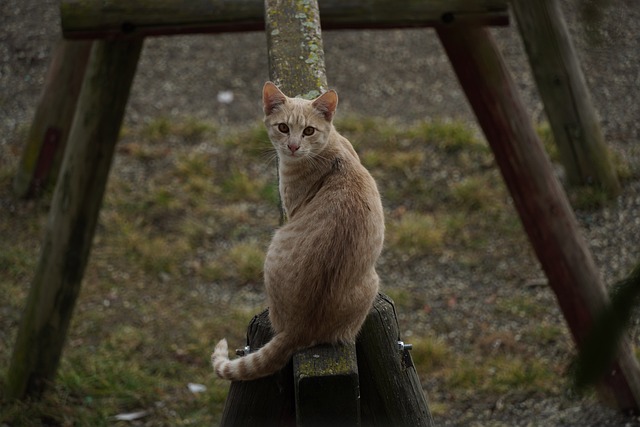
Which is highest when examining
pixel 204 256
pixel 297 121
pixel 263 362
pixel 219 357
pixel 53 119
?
pixel 297 121

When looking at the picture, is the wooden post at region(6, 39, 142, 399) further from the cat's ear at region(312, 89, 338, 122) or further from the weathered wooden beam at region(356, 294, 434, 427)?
the weathered wooden beam at region(356, 294, 434, 427)

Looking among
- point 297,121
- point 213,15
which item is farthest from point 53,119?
point 297,121

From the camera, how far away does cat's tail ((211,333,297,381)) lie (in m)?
2.30

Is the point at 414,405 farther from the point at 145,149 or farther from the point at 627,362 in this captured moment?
the point at 145,149

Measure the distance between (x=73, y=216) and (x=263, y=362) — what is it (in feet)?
8.34

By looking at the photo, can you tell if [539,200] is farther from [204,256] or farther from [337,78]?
[337,78]

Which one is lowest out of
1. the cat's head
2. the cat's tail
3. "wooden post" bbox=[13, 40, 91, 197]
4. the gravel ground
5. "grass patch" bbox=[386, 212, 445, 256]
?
"grass patch" bbox=[386, 212, 445, 256]

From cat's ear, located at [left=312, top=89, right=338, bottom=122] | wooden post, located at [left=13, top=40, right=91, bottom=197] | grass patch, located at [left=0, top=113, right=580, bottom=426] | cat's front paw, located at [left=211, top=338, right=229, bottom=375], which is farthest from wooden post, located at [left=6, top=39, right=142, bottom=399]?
cat's front paw, located at [left=211, top=338, right=229, bottom=375]

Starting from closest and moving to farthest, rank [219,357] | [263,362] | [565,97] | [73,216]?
[263,362]
[219,357]
[73,216]
[565,97]

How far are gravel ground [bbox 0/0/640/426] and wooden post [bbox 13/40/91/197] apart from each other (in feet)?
2.63

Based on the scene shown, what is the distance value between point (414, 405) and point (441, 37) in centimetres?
228

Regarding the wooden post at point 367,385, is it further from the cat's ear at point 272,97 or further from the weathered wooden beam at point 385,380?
the cat's ear at point 272,97

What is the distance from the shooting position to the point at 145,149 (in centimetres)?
703

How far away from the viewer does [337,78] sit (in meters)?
7.72
